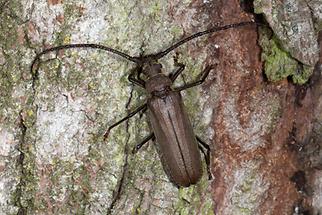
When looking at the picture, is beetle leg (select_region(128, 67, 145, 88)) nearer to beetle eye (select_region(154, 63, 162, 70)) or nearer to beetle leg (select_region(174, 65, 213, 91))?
beetle eye (select_region(154, 63, 162, 70))

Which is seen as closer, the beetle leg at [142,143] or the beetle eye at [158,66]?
the beetle leg at [142,143]

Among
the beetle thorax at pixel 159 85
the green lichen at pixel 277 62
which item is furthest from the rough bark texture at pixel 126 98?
the beetle thorax at pixel 159 85

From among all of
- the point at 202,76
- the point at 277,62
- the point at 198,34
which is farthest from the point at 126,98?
the point at 277,62

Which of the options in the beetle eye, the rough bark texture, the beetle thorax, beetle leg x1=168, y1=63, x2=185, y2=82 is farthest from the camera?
the beetle thorax

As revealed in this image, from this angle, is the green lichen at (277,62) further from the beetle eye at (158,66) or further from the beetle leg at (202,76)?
the beetle eye at (158,66)

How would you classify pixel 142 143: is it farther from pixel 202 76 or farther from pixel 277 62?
pixel 277 62

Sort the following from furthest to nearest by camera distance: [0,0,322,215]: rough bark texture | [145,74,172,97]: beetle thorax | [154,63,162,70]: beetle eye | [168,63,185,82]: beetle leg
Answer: [145,74,172,97]: beetle thorax → [154,63,162,70]: beetle eye → [168,63,185,82]: beetle leg → [0,0,322,215]: rough bark texture

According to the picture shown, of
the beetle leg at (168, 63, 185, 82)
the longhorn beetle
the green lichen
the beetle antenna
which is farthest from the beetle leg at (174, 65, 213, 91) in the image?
the green lichen
